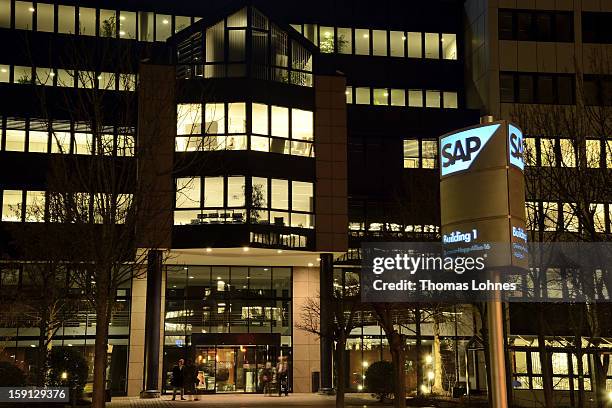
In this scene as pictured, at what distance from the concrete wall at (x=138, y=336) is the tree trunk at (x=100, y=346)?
85.0 ft

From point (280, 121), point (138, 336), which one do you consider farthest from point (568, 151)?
point (138, 336)

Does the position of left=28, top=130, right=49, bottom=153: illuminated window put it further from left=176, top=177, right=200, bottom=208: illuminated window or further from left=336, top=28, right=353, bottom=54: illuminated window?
left=336, top=28, right=353, bottom=54: illuminated window

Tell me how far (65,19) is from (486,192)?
40.6 m

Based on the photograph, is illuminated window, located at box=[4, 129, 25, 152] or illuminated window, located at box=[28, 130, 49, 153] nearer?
illuminated window, located at box=[4, 129, 25, 152]

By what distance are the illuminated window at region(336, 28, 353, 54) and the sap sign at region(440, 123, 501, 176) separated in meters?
40.1

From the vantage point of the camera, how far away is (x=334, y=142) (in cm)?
3978

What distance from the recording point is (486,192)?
286 inches

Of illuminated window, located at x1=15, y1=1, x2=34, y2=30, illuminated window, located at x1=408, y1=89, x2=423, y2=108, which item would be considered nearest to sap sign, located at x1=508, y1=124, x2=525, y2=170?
illuminated window, located at x1=408, y1=89, x2=423, y2=108

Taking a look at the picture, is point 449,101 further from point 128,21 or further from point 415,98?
point 128,21

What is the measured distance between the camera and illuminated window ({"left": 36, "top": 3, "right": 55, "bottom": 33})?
1702 inches

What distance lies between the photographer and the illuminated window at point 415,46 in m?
48.1

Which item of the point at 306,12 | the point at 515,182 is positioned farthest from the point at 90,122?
the point at 306,12

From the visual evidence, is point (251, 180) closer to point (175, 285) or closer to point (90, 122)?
point (175, 285)

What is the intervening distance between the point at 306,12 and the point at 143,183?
34250 millimetres
